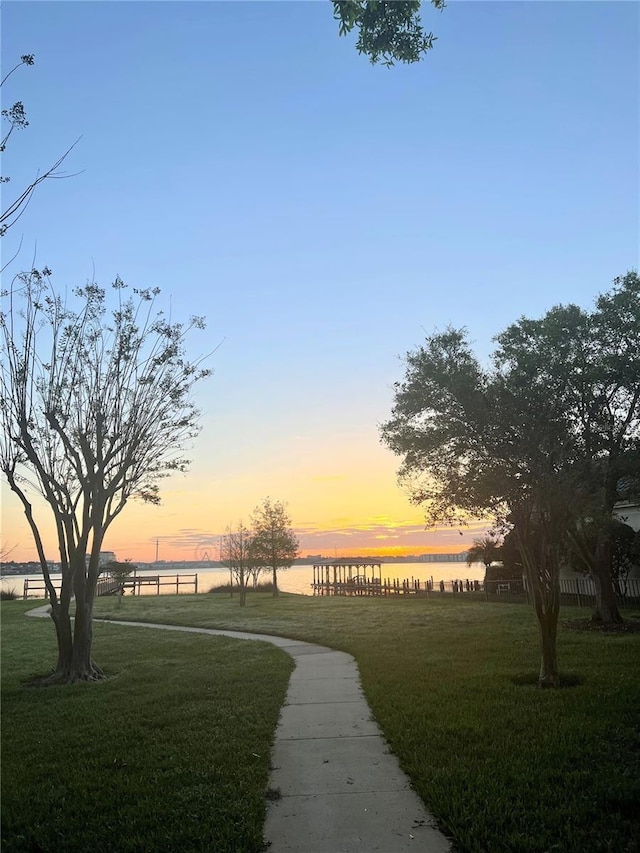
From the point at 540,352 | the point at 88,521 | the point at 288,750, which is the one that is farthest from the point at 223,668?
the point at 540,352

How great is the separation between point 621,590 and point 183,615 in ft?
56.3

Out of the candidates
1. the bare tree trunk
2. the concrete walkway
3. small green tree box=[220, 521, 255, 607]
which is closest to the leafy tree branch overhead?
the concrete walkway

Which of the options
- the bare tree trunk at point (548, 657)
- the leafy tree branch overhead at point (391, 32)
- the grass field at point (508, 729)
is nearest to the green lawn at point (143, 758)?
the grass field at point (508, 729)

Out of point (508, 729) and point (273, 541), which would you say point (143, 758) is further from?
point (273, 541)

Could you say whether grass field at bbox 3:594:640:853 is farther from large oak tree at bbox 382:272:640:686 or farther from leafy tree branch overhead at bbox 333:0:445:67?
leafy tree branch overhead at bbox 333:0:445:67

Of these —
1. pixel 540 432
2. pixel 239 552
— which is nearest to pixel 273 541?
pixel 239 552

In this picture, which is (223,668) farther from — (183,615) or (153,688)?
(183,615)

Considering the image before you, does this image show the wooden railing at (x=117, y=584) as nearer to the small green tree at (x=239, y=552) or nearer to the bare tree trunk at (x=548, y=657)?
the small green tree at (x=239, y=552)

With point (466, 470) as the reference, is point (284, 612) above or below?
below

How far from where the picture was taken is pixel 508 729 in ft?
21.3

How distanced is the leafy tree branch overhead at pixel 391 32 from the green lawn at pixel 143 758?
248 inches

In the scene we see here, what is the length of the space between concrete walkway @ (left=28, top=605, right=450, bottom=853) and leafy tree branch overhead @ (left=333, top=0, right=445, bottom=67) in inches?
242

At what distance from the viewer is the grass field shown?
4.30 meters

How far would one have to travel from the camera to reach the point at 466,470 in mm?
12188
